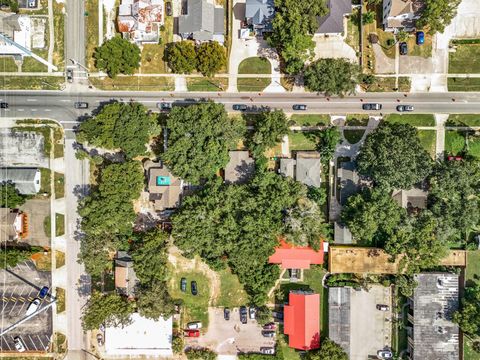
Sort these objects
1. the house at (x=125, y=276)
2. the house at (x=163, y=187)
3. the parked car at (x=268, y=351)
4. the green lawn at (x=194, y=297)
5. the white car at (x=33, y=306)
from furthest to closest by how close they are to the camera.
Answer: the white car at (x=33, y=306), the green lawn at (x=194, y=297), the parked car at (x=268, y=351), the house at (x=125, y=276), the house at (x=163, y=187)

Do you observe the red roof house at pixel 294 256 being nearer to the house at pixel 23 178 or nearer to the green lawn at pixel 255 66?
the green lawn at pixel 255 66

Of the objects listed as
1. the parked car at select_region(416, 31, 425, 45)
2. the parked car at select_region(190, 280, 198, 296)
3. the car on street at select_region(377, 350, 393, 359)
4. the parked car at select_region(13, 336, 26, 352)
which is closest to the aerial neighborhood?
the car on street at select_region(377, 350, 393, 359)

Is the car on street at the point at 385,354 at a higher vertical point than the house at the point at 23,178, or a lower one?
lower

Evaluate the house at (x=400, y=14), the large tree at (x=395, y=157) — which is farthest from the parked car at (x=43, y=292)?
the house at (x=400, y=14)

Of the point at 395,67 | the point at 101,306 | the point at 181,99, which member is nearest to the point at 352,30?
the point at 395,67

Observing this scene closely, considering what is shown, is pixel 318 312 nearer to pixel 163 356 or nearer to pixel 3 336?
pixel 163 356

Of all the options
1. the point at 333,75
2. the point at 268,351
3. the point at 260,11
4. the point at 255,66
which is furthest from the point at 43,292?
the point at 333,75

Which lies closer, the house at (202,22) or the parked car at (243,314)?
the house at (202,22)
